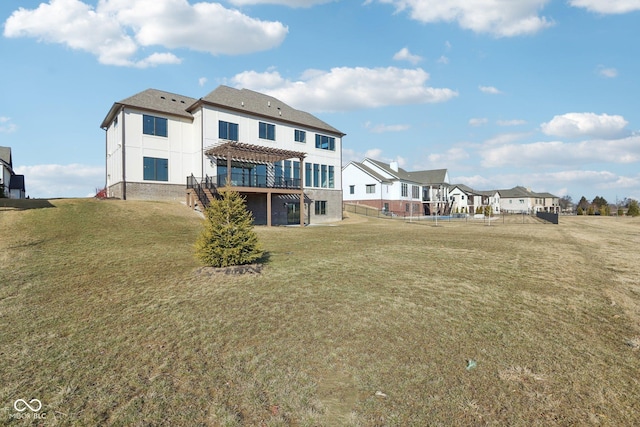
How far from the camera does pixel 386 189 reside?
55000mm

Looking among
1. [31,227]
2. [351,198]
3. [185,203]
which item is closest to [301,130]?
[185,203]

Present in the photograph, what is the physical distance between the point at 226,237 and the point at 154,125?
20.1 metres

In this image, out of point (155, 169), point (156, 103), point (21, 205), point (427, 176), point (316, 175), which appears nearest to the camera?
point (21, 205)

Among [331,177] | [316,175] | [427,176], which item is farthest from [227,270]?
[427,176]

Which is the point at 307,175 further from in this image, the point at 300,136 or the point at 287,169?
the point at 300,136

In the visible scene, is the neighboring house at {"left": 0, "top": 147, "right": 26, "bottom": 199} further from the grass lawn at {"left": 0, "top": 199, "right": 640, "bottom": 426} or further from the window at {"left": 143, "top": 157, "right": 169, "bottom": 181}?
the grass lawn at {"left": 0, "top": 199, "right": 640, "bottom": 426}

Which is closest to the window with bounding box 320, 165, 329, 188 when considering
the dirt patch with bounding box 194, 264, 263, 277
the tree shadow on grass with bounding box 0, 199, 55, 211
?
the tree shadow on grass with bounding box 0, 199, 55, 211

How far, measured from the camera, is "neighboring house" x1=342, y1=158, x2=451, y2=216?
5484 centimetres

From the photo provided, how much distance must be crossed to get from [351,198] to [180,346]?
53635 mm

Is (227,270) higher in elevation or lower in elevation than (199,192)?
lower

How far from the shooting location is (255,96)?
3256 centimetres

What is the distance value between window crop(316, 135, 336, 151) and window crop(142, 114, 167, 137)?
14.7 metres

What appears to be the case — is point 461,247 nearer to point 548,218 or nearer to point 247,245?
point 247,245

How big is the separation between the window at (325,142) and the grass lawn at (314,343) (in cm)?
2494
